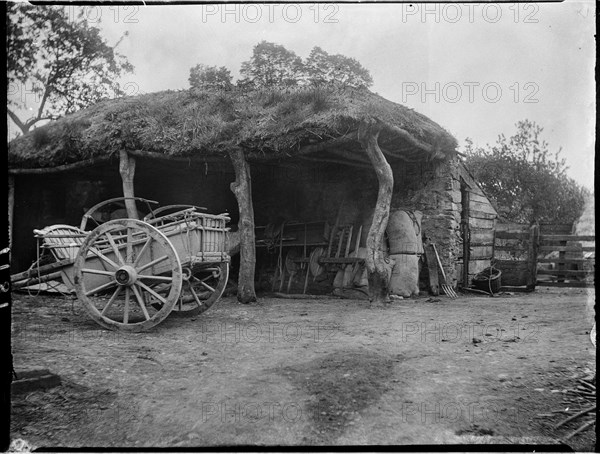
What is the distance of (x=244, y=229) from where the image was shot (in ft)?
23.9

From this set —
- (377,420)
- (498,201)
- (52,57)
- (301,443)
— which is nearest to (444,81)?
(377,420)

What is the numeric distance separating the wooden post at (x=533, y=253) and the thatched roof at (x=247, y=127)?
2.56m

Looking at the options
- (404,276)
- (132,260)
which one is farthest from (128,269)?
(404,276)

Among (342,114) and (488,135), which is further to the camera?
(488,135)

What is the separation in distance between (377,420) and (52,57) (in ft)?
25.2

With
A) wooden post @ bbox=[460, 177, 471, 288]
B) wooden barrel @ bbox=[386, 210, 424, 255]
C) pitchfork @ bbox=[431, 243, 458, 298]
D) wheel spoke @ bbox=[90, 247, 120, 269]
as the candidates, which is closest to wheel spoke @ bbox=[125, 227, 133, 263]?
wheel spoke @ bbox=[90, 247, 120, 269]

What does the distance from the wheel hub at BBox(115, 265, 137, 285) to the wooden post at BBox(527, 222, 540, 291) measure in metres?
7.88

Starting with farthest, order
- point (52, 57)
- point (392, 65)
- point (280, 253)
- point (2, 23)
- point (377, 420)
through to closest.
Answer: point (280, 253) < point (52, 57) < point (392, 65) < point (377, 420) < point (2, 23)

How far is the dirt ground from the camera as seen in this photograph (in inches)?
94.7

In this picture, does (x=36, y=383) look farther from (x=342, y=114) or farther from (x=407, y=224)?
(x=407, y=224)

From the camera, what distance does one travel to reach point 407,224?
7996 mm

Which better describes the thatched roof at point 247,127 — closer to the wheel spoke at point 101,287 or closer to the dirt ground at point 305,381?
the dirt ground at point 305,381

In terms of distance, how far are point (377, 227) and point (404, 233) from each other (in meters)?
1.33

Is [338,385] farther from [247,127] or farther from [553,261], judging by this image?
[553,261]
